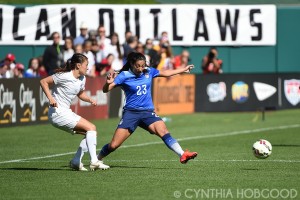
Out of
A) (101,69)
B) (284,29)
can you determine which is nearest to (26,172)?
(101,69)

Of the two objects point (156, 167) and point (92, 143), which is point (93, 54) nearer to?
point (156, 167)

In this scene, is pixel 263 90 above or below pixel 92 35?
below

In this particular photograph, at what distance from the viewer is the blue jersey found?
1630cm

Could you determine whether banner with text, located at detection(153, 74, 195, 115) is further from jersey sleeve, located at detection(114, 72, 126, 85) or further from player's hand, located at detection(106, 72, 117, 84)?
player's hand, located at detection(106, 72, 117, 84)

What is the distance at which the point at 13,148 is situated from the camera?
824 inches

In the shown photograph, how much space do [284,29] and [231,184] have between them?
26.8 metres

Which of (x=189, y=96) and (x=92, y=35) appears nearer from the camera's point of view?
(x=92, y=35)

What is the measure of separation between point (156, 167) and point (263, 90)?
58.0 ft

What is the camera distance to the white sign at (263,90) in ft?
111

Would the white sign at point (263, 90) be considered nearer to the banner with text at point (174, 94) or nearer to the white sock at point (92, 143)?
the banner with text at point (174, 94)

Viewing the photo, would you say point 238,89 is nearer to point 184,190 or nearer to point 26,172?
point 26,172

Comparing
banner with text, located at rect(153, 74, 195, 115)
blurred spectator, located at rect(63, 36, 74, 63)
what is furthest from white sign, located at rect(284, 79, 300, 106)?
blurred spectator, located at rect(63, 36, 74, 63)

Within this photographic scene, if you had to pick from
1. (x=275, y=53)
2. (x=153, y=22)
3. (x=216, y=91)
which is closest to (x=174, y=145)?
(x=216, y=91)

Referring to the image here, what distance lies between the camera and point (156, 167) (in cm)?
1661
